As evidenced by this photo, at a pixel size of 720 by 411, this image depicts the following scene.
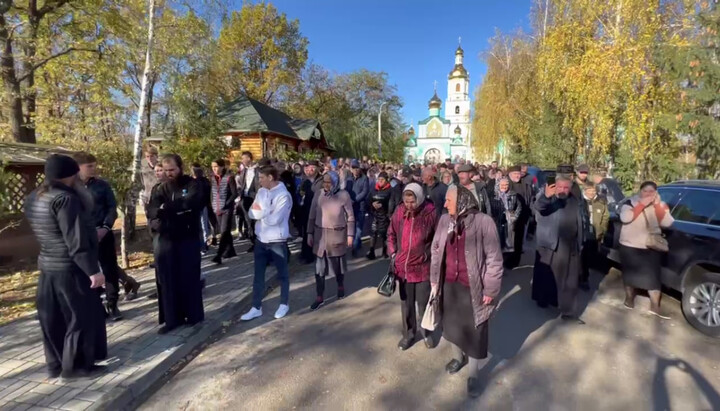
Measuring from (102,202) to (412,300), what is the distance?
380 centimetres

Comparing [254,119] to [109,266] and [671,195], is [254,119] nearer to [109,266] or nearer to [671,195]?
[109,266]

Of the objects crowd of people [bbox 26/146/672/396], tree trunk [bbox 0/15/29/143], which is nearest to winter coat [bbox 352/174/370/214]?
crowd of people [bbox 26/146/672/396]

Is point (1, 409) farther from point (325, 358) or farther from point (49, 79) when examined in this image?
point (49, 79)

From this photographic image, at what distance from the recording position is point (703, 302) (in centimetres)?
457

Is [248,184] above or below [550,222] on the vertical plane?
above

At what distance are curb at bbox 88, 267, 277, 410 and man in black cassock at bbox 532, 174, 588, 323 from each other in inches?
171

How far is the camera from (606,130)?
42.4 feet

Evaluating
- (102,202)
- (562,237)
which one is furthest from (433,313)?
(102,202)

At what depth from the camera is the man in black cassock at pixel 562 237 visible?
485cm

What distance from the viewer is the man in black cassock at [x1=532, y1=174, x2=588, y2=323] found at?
4852mm

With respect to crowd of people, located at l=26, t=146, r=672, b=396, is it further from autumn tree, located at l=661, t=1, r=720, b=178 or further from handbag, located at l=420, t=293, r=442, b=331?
autumn tree, located at l=661, t=1, r=720, b=178

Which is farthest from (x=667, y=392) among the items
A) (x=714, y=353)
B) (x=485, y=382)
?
(x=485, y=382)

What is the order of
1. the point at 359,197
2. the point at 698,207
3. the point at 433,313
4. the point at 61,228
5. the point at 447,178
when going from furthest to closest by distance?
1. the point at 359,197
2. the point at 447,178
3. the point at 698,207
4. the point at 433,313
5. the point at 61,228

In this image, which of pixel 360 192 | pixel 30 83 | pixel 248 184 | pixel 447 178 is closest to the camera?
pixel 248 184
